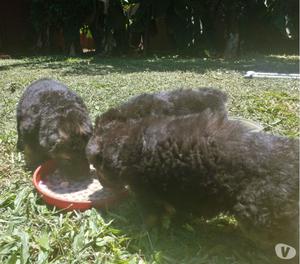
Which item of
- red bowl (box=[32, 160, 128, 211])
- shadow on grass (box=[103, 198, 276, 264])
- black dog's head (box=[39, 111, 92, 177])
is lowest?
shadow on grass (box=[103, 198, 276, 264])

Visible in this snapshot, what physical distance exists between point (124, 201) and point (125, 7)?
1784 centimetres

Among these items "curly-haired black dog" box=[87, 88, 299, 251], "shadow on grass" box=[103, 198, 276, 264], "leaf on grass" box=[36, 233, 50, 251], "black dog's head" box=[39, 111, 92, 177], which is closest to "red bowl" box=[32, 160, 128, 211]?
"shadow on grass" box=[103, 198, 276, 264]

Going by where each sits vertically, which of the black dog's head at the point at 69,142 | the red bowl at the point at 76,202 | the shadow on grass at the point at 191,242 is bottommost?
the shadow on grass at the point at 191,242

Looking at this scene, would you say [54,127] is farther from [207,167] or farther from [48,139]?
[207,167]

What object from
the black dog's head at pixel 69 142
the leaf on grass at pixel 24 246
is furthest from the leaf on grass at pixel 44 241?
the black dog's head at pixel 69 142

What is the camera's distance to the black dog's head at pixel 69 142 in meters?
4.62

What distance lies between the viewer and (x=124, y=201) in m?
4.46

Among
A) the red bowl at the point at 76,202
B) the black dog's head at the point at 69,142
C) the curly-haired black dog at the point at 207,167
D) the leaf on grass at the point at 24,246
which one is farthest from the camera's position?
the black dog's head at the point at 69,142

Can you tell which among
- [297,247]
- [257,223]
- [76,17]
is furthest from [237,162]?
[76,17]

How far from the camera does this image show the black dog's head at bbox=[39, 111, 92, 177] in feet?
15.1

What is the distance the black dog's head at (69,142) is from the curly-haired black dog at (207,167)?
0.42 metres

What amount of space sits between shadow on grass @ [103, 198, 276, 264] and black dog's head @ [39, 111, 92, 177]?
29.5 inches

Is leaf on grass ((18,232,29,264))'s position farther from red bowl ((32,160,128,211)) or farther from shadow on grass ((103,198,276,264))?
shadow on grass ((103,198,276,264))

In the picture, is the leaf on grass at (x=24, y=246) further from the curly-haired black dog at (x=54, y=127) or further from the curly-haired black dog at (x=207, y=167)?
the curly-haired black dog at (x=54, y=127)
